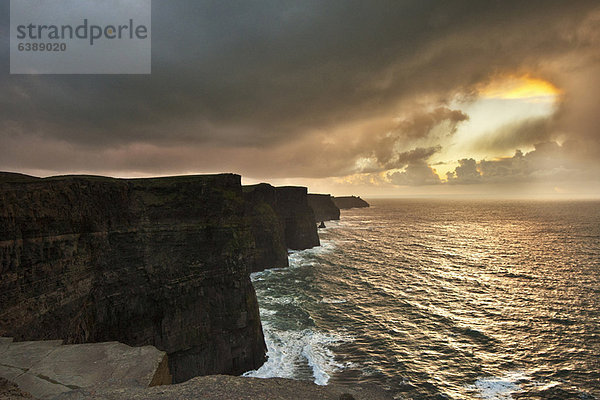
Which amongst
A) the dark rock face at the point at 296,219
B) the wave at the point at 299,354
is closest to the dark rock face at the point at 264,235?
the dark rock face at the point at 296,219

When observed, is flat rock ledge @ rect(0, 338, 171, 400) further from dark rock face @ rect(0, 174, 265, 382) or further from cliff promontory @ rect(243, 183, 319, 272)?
cliff promontory @ rect(243, 183, 319, 272)

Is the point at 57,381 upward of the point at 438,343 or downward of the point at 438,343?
upward

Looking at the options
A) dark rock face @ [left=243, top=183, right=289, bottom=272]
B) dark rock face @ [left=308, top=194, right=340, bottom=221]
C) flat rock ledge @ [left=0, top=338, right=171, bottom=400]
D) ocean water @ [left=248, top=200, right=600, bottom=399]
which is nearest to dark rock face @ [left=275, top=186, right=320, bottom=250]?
ocean water @ [left=248, top=200, right=600, bottom=399]

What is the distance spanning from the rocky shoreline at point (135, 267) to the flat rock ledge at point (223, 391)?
34.9 feet

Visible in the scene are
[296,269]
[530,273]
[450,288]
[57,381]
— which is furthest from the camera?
[296,269]

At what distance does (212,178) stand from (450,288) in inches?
1626

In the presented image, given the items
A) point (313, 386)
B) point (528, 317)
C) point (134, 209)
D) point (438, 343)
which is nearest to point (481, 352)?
point (438, 343)

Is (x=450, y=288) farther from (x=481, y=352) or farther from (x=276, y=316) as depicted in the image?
(x=276, y=316)

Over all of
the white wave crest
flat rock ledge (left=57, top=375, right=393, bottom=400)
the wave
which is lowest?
the white wave crest

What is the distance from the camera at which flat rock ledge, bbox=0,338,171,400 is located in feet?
28.8

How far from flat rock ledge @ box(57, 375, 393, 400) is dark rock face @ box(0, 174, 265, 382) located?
34.5 feet

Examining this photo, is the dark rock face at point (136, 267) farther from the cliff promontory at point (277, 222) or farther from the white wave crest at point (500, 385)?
the cliff promontory at point (277, 222)

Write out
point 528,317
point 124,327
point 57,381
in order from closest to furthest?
point 57,381 → point 124,327 → point 528,317

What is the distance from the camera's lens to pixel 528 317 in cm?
3359
